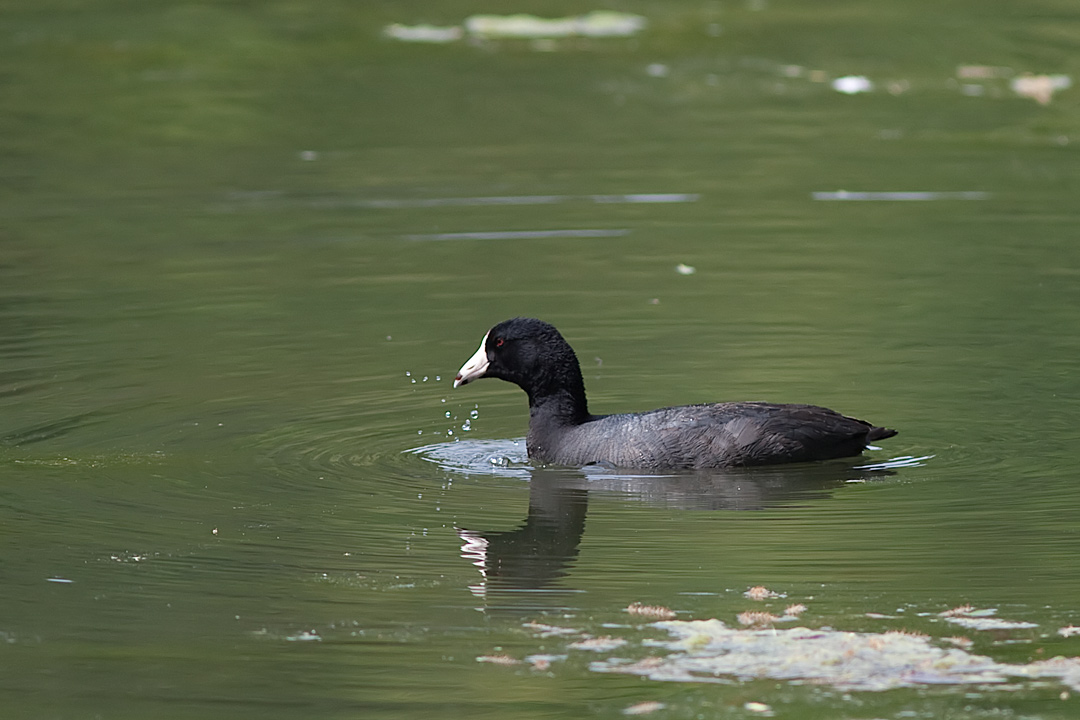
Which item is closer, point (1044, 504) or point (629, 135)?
point (1044, 504)

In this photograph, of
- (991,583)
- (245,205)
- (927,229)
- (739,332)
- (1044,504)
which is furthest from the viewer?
(245,205)

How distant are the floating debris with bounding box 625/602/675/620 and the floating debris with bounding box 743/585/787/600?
330mm

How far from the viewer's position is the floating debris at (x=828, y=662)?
5.71 meters

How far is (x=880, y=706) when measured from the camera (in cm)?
548

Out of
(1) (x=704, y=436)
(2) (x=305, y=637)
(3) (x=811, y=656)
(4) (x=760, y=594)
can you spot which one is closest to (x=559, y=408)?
(1) (x=704, y=436)

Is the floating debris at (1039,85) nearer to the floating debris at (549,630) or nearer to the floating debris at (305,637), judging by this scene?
the floating debris at (549,630)

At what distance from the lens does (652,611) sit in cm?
653

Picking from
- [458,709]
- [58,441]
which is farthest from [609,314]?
[458,709]

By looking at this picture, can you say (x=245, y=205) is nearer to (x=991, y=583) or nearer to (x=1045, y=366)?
(x=1045, y=366)

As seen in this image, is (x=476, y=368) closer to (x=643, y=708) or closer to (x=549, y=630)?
(x=549, y=630)

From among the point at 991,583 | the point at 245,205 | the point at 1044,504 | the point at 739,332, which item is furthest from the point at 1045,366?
the point at 245,205

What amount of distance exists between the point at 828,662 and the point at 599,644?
2.56ft

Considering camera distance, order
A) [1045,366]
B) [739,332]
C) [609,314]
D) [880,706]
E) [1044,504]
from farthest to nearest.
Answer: [609,314] < [739,332] < [1045,366] < [1044,504] < [880,706]

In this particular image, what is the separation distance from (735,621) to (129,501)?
329cm
